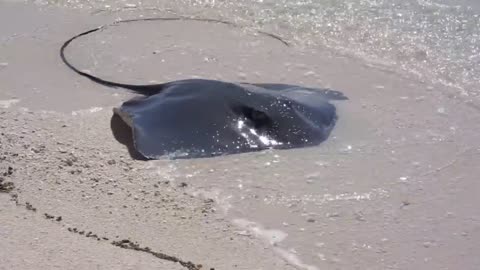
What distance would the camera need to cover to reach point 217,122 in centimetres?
500

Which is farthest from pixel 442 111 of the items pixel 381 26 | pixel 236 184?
pixel 236 184

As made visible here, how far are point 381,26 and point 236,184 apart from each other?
11.8ft

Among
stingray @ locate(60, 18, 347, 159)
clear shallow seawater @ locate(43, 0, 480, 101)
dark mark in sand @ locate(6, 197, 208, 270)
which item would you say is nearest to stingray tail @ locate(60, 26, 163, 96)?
stingray @ locate(60, 18, 347, 159)

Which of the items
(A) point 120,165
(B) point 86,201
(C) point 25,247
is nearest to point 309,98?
(A) point 120,165

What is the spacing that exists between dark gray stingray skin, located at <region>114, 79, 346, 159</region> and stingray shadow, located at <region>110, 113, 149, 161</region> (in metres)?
0.10

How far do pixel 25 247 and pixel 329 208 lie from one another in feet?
5.99

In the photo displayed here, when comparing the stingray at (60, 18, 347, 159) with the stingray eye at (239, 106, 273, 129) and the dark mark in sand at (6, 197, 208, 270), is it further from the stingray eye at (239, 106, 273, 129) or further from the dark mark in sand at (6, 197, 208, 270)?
the dark mark in sand at (6, 197, 208, 270)

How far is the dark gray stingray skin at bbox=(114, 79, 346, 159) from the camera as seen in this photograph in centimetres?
496

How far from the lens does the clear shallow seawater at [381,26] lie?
22.5 ft

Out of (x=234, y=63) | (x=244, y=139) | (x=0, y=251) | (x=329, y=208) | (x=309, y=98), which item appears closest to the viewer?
(x=0, y=251)

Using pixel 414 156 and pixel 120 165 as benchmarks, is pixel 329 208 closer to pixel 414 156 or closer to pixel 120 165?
pixel 414 156

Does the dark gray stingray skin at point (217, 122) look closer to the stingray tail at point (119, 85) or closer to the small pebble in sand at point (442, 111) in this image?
the stingray tail at point (119, 85)

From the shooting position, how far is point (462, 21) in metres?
7.80

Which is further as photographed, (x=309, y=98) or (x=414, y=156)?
(x=309, y=98)
